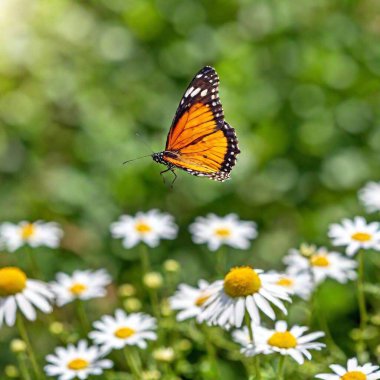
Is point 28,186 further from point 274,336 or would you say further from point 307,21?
point 274,336

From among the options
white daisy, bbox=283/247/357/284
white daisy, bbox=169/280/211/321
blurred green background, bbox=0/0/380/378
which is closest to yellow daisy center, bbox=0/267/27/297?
white daisy, bbox=169/280/211/321

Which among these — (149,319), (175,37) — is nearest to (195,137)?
(149,319)

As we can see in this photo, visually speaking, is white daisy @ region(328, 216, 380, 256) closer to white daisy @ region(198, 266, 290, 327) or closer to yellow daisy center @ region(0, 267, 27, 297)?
white daisy @ region(198, 266, 290, 327)

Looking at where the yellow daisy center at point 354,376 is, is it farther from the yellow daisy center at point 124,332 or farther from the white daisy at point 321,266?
the yellow daisy center at point 124,332

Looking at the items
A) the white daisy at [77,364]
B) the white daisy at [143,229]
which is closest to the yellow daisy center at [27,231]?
the white daisy at [143,229]

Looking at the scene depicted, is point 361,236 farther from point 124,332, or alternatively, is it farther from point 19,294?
point 19,294

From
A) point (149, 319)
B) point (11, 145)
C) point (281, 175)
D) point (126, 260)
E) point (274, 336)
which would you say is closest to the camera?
point (274, 336)
